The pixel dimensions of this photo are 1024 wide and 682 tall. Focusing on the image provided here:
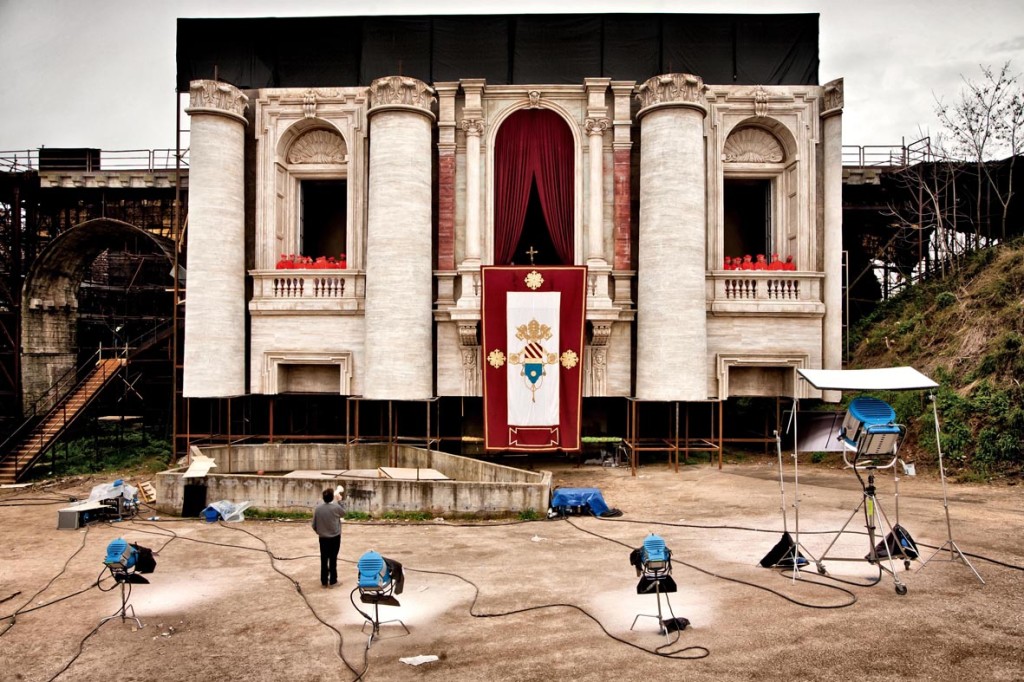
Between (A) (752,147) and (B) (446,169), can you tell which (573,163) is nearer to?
(B) (446,169)

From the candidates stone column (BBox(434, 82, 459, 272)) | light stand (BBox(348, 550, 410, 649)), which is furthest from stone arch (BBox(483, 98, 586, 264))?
light stand (BBox(348, 550, 410, 649))

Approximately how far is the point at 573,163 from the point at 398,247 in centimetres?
700

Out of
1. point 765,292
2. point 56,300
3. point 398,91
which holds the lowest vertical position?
point 765,292

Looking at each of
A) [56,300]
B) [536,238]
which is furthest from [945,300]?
[56,300]

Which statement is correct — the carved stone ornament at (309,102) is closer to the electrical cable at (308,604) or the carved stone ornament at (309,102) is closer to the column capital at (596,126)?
the column capital at (596,126)

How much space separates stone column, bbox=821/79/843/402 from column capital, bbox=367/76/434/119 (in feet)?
46.9

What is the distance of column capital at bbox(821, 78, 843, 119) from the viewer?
23.6 m

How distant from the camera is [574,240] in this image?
2388 centimetres

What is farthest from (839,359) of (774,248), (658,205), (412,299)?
(412,299)

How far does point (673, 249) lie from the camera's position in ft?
73.0

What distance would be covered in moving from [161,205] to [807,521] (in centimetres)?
2991

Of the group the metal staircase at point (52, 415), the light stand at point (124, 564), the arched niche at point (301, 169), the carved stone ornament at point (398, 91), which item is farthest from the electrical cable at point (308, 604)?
the carved stone ornament at point (398, 91)

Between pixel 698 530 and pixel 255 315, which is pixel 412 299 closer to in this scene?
pixel 255 315

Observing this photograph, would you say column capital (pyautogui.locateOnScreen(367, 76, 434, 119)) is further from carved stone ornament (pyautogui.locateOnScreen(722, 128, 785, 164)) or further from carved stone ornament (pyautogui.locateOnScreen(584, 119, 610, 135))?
carved stone ornament (pyautogui.locateOnScreen(722, 128, 785, 164))
